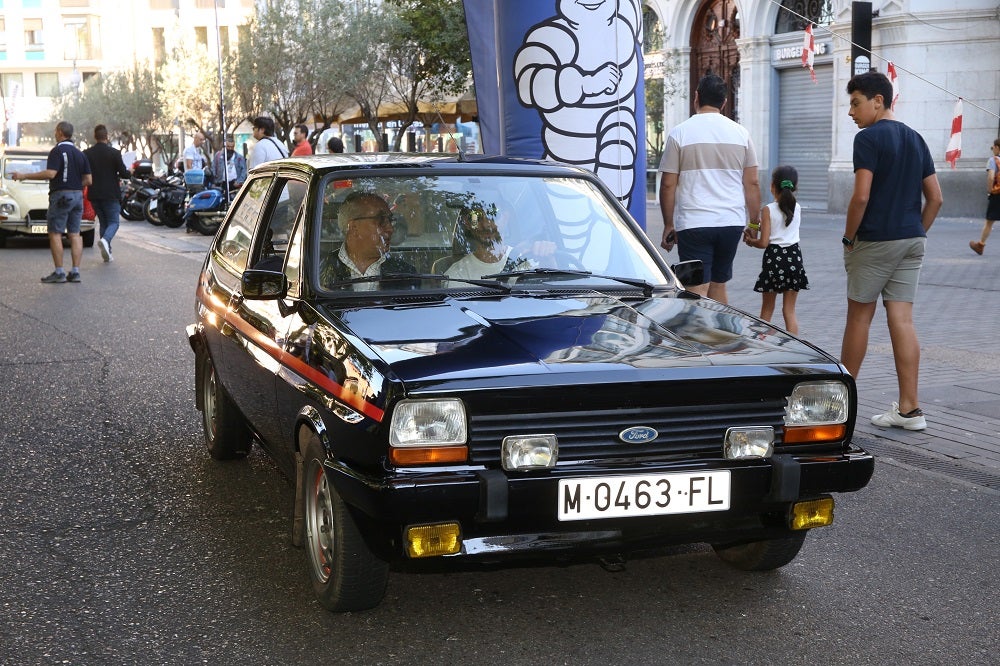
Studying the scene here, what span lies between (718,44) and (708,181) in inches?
946

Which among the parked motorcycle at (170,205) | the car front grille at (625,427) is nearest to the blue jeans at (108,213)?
the parked motorcycle at (170,205)

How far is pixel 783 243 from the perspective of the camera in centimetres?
905

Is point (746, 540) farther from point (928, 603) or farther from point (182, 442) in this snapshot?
point (182, 442)

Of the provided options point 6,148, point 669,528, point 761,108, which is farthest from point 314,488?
point 761,108

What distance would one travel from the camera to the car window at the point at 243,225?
5457 mm

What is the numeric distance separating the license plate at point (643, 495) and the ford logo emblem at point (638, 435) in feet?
0.34

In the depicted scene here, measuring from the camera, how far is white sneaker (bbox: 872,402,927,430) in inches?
259

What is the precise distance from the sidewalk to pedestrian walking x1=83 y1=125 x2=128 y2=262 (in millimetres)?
7720

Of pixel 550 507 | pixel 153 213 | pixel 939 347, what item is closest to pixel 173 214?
pixel 153 213

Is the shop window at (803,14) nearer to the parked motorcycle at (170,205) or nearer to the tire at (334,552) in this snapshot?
the parked motorcycle at (170,205)

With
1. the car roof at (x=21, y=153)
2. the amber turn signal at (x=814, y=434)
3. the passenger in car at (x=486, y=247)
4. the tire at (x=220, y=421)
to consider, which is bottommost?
the tire at (x=220, y=421)

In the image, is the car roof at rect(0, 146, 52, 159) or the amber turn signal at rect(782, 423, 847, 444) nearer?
the amber turn signal at rect(782, 423, 847, 444)

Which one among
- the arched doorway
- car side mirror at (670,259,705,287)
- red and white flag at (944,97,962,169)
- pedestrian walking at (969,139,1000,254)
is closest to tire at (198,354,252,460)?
car side mirror at (670,259,705,287)

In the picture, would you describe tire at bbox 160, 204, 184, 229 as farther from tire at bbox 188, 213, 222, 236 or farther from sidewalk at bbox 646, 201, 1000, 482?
sidewalk at bbox 646, 201, 1000, 482
